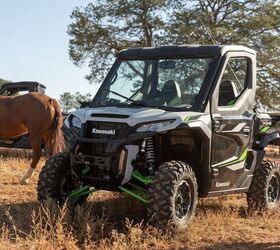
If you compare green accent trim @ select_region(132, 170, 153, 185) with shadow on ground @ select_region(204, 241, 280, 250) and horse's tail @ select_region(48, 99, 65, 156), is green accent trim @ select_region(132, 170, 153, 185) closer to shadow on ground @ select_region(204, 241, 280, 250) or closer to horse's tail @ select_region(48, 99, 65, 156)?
shadow on ground @ select_region(204, 241, 280, 250)

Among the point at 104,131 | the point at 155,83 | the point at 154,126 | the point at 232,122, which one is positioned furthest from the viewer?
the point at 155,83

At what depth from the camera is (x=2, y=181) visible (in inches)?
387

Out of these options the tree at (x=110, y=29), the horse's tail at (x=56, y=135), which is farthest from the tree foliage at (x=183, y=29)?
the horse's tail at (x=56, y=135)

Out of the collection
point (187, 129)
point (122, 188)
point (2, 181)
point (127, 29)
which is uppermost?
point (127, 29)

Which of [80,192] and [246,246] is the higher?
[80,192]

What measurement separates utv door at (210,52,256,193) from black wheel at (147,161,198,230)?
0.60m

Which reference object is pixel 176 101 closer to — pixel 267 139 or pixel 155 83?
pixel 155 83

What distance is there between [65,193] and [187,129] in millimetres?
1804

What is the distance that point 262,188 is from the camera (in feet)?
24.6

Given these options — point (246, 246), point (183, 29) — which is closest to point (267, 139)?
point (246, 246)

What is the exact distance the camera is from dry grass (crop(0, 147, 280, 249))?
536cm

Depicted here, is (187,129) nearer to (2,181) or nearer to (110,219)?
(110,219)

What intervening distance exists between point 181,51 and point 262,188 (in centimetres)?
227

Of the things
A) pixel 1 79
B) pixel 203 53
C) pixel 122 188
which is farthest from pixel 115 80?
pixel 1 79
